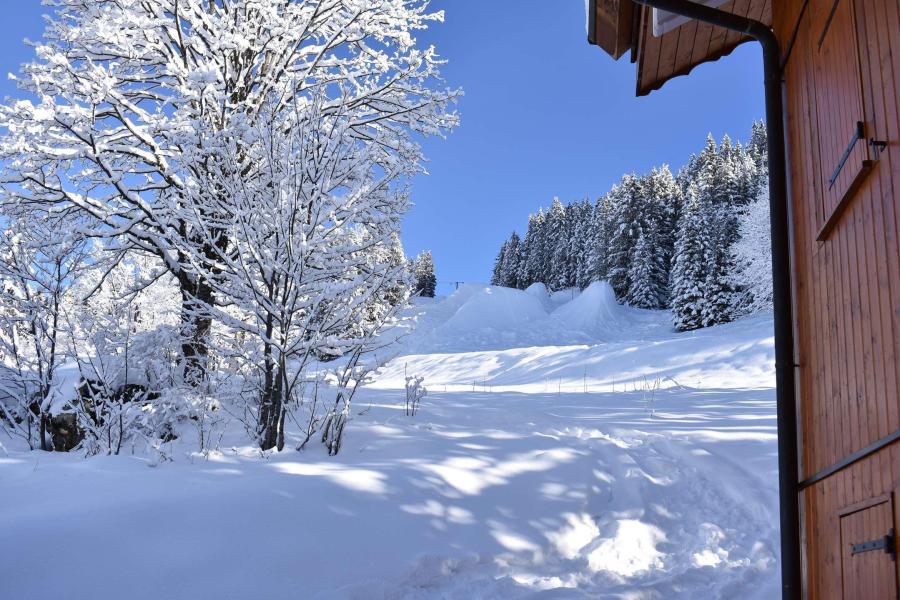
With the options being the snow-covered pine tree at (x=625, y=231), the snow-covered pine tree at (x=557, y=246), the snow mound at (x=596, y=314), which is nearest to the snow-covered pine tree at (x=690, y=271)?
the snow mound at (x=596, y=314)

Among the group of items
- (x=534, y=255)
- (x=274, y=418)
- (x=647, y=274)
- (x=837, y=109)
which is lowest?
(x=274, y=418)

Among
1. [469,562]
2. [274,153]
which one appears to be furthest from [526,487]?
[274,153]

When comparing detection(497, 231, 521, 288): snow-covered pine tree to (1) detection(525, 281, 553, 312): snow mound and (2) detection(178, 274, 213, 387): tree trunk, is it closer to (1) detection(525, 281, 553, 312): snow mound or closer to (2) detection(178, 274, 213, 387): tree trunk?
(1) detection(525, 281, 553, 312): snow mound

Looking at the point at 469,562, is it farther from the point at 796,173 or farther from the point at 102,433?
the point at 102,433

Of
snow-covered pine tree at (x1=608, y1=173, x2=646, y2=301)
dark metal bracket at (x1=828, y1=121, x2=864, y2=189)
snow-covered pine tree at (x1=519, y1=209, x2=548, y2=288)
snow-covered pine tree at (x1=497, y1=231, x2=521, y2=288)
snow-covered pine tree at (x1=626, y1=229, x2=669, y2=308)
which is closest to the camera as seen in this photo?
dark metal bracket at (x1=828, y1=121, x2=864, y2=189)

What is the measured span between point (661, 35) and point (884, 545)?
3.10 meters

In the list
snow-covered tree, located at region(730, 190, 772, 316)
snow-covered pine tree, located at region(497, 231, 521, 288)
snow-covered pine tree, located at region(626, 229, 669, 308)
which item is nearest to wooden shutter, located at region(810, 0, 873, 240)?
snow-covered tree, located at region(730, 190, 772, 316)

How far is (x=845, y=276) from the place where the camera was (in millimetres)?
2119

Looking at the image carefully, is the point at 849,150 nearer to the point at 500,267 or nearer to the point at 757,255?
the point at 757,255

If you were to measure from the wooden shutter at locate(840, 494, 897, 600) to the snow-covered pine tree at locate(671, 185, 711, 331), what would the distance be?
30.3m

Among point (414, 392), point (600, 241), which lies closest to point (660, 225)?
point (600, 241)

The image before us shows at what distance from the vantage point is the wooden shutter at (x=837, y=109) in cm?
195

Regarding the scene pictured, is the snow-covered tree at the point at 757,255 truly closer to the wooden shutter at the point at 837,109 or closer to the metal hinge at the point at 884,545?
the wooden shutter at the point at 837,109

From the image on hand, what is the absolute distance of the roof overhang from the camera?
340cm
